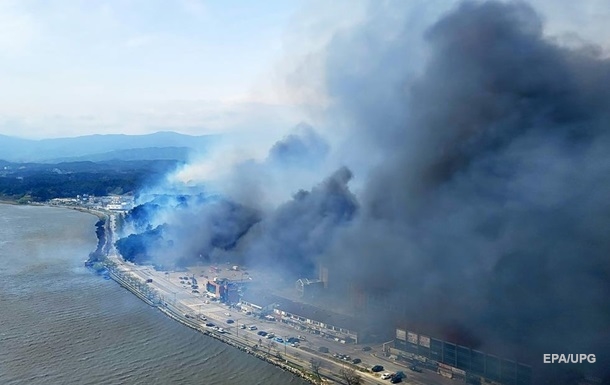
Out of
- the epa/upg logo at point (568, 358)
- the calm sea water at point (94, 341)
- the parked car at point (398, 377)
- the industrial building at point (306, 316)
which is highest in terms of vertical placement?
the epa/upg logo at point (568, 358)

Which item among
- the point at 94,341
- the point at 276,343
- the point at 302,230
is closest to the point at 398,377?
the point at 276,343

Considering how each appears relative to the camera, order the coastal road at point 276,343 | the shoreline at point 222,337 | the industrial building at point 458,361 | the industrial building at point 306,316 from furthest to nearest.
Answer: the industrial building at point 306,316
the shoreline at point 222,337
the coastal road at point 276,343
the industrial building at point 458,361

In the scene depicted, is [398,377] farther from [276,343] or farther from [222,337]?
[222,337]

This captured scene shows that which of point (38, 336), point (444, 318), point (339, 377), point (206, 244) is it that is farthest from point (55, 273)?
point (444, 318)

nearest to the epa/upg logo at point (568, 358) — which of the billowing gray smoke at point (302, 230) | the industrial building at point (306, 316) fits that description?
the industrial building at point (306, 316)

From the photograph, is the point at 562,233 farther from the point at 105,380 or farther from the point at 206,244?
the point at 206,244

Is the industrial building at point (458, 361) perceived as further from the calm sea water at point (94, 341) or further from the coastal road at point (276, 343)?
the calm sea water at point (94, 341)
